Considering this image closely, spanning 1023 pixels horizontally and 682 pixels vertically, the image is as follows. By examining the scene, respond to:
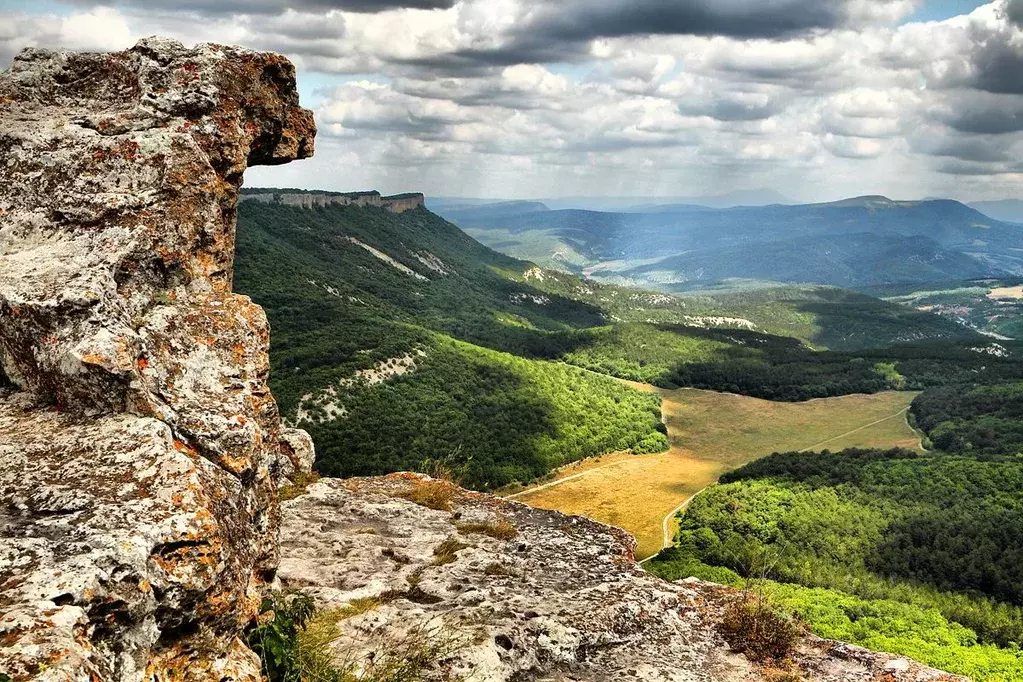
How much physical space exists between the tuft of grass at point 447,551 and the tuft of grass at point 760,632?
474 cm

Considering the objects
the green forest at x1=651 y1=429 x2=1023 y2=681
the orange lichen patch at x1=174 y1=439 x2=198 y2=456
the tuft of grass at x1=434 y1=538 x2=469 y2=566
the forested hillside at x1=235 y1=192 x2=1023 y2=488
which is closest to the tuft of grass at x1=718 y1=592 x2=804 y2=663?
the tuft of grass at x1=434 y1=538 x2=469 y2=566

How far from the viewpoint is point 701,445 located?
93812 mm

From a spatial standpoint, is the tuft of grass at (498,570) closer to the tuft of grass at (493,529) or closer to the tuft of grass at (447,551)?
the tuft of grass at (447,551)

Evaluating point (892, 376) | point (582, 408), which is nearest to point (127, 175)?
point (582, 408)

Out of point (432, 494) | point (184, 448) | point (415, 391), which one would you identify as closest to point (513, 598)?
point (432, 494)

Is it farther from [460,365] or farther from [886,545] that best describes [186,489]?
[460,365]

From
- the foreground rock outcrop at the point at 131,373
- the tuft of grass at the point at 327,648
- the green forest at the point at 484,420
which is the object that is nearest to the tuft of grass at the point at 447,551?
the tuft of grass at the point at 327,648

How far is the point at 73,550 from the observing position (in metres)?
6.46

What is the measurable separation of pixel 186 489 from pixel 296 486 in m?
8.95

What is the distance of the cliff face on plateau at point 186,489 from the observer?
6.76 metres

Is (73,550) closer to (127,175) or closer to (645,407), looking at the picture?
(127,175)

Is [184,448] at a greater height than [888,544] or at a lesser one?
greater

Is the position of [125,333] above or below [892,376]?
above

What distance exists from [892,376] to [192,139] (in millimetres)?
139846
